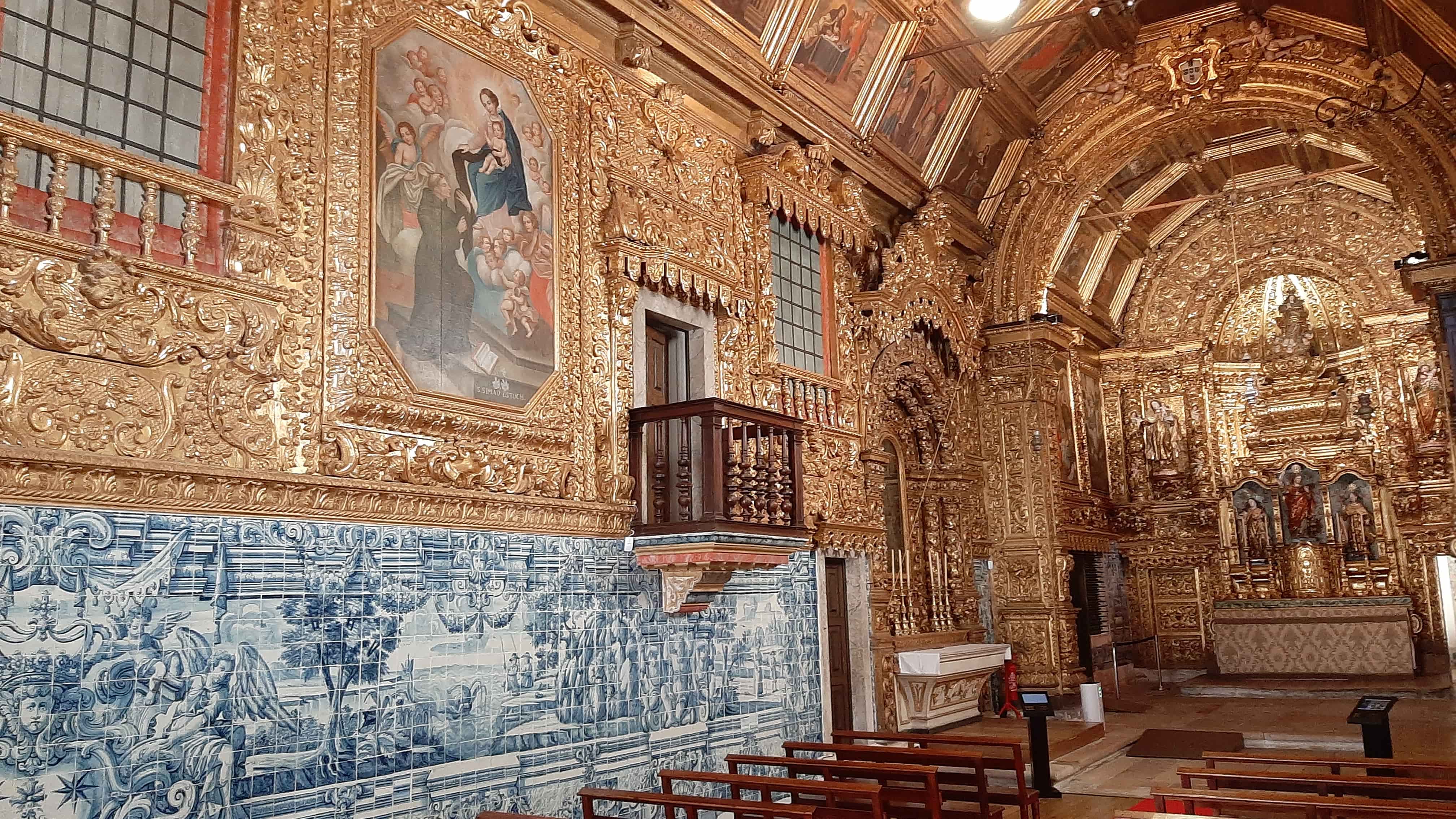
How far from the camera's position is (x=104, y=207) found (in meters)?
5.98

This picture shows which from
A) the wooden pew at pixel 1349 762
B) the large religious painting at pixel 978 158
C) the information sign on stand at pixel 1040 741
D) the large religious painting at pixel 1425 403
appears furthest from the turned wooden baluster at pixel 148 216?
the large religious painting at pixel 1425 403

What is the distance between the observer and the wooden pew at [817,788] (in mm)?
6645

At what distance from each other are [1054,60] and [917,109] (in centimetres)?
327

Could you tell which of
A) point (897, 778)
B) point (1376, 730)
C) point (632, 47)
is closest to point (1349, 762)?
point (1376, 730)

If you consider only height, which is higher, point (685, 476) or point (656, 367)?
point (656, 367)

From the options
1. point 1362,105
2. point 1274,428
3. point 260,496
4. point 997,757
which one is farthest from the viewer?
point 1274,428

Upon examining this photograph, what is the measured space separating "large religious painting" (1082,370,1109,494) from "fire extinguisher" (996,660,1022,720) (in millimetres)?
5702

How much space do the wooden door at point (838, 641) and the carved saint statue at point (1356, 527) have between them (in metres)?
Answer: 12.5

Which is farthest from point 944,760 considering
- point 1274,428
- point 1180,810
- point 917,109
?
point 1274,428

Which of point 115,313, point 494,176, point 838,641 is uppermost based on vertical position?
point 494,176

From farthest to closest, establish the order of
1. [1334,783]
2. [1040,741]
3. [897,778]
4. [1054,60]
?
[1054,60] < [1040,741] < [897,778] < [1334,783]

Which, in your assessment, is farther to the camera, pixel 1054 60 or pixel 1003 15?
pixel 1054 60

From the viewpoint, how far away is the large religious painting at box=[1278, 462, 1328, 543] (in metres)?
21.0

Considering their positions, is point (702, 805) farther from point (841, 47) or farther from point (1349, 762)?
point (841, 47)
